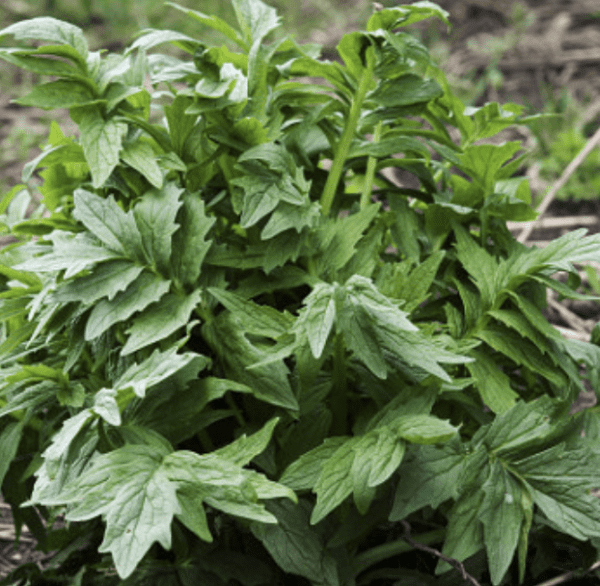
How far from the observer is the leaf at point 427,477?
1.31 m

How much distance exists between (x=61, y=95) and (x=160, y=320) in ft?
1.54

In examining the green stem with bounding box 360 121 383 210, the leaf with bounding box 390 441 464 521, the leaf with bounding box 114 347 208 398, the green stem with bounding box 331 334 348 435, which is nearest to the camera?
the leaf with bounding box 114 347 208 398

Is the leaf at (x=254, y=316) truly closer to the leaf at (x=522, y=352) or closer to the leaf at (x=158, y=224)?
the leaf at (x=158, y=224)

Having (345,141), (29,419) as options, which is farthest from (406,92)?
(29,419)

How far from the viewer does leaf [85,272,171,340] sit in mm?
1374

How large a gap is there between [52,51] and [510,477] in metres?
1.12

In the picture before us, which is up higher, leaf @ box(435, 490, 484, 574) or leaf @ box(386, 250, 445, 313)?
leaf @ box(386, 250, 445, 313)

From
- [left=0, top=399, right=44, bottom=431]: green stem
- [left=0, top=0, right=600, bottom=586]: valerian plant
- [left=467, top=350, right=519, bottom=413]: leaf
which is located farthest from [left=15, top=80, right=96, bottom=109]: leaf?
[left=467, top=350, right=519, bottom=413]: leaf

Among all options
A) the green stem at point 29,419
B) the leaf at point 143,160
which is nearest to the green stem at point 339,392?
the leaf at point 143,160

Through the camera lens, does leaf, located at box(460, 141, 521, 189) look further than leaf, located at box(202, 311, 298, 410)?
Yes

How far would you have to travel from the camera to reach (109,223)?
1426 mm

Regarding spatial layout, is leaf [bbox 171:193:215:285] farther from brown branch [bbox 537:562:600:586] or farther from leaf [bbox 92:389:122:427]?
brown branch [bbox 537:562:600:586]

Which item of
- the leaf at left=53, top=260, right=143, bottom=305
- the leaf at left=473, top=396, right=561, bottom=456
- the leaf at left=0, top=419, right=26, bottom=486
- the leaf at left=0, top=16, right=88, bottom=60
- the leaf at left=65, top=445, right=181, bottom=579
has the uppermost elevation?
the leaf at left=0, top=16, right=88, bottom=60

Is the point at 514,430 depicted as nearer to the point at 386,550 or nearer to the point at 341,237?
the point at 386,550
